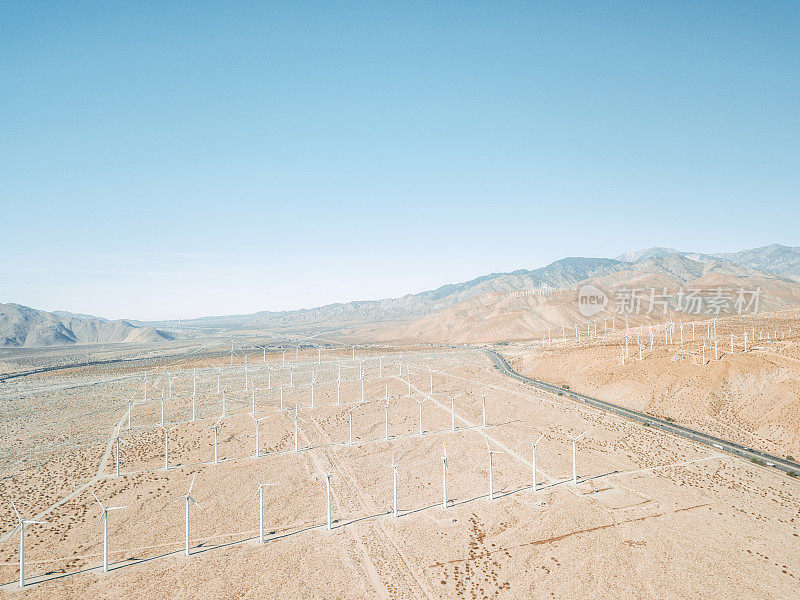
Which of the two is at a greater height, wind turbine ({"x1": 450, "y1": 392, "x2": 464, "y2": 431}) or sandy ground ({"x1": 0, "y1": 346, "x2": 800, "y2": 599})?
wind turbine ({"x1": 450, "y1": 392, "x2": 464, "y2": 431})

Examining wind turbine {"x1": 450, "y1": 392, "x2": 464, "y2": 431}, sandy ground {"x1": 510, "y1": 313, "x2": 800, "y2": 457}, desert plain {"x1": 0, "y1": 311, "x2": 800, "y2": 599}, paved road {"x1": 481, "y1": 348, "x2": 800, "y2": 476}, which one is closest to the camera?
desert plain {"x1": 0, "y1": 311, "x2": 800, "y2": 599}

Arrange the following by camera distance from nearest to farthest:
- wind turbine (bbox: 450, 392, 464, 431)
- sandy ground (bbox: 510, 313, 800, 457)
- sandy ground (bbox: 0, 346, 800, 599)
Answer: sandy ground (bbox: 0, 346, 800, 599)
sandy ground (bbox: 510, 313, 800, 457)
wind turbine (bbox: 450, 392, 464, 431)

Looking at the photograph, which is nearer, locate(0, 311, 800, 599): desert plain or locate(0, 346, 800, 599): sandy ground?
locate(0, 346, 800, 599): sandy ground

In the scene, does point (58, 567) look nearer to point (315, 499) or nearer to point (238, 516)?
point (238, 516)

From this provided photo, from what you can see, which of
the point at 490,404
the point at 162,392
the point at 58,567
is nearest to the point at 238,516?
the point at 58,567

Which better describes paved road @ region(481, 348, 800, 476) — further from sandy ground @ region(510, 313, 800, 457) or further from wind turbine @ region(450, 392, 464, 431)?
wind turbine @ region(450, 392, 464, 431)

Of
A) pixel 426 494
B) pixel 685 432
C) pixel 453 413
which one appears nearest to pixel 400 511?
pixel 426 494

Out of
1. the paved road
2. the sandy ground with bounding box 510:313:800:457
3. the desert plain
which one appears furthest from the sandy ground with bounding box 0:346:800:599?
the sandy ground with bounding box 510:313:800:457

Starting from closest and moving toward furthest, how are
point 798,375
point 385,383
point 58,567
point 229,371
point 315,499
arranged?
1. point 58,567
2. point 315,499
3. point 798,375
4. point 385,383
5. point 229,371

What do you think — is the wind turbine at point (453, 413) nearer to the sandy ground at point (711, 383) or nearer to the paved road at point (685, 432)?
the paved road at point (685, 432)
